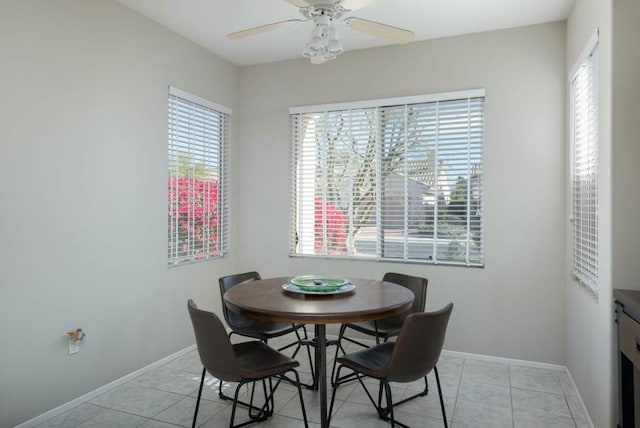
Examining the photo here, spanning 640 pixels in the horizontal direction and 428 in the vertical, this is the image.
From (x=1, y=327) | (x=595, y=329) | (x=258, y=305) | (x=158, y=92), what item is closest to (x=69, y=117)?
(x=158, y=92)

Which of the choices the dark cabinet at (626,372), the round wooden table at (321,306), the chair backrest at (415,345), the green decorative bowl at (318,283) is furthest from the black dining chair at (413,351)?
the dark cabinet at (626,372)

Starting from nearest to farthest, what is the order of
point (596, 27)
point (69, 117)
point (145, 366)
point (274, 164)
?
point (596, 27) < point (69, 117) < point (145, 366) < point (274, 164)

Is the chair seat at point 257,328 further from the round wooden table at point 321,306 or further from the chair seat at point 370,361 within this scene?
the chair seat at point 370,361

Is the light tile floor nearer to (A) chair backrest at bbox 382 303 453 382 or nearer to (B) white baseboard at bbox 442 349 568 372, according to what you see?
(B) white baseboard at bbox 442 349 568 372

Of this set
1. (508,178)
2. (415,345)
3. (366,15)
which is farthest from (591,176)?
(366,15)

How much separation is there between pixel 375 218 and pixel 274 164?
1225mm

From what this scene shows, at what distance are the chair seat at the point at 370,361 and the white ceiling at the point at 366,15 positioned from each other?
2352mm

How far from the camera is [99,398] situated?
2.78 m

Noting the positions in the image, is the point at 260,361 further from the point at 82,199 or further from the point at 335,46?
the point at 335,46

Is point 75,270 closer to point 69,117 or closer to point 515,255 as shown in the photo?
point 69,117

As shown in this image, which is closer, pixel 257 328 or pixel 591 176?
pixel 591 176

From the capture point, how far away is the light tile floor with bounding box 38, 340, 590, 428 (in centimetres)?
247

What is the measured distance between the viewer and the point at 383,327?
2.88 metres

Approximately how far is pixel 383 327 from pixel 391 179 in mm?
1493
